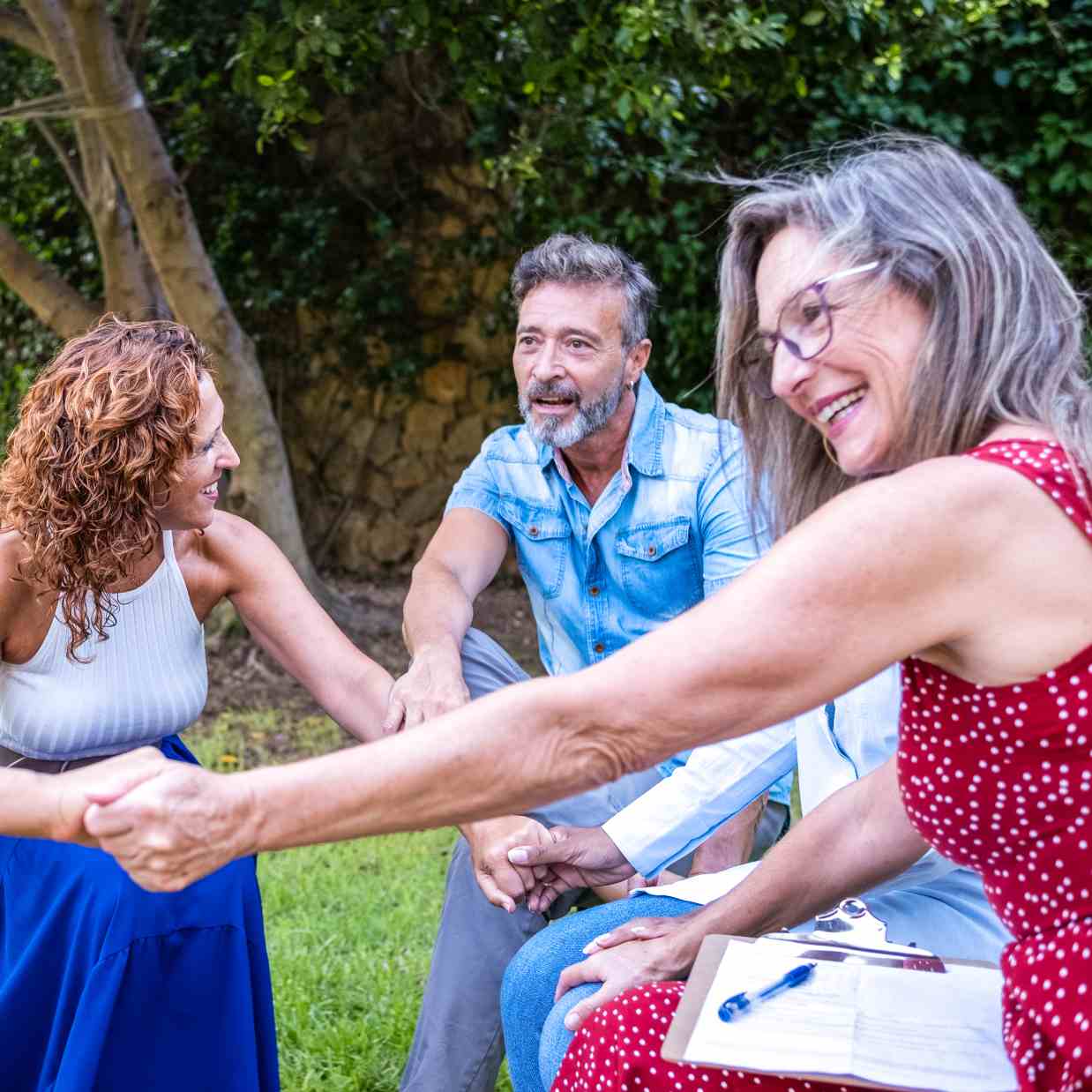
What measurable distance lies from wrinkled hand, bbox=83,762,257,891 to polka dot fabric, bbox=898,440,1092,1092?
770 mm

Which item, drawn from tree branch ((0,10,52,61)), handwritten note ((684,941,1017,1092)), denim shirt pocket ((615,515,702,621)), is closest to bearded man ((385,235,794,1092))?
denim shirt pocket ((615,515,702,621))

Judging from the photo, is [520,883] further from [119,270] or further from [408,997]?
[119,270]

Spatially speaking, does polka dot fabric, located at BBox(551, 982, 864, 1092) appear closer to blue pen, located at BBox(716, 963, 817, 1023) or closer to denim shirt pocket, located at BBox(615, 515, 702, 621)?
blue pen, located at BBox(716, 963, 817, 1023)

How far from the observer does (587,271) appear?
3.22 metres

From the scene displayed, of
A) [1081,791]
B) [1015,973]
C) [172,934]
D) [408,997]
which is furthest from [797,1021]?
[408,997]

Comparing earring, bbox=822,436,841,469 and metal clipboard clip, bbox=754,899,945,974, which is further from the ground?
earring, bbox=822,436,841,469

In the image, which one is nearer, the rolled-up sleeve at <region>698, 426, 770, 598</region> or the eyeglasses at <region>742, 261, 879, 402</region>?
the eyeglasses at <region>742, 261, 879, 402</region>

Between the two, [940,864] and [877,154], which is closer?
[877,154]

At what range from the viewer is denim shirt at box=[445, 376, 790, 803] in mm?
3047

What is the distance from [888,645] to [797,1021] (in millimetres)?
494

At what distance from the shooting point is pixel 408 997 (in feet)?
11.6

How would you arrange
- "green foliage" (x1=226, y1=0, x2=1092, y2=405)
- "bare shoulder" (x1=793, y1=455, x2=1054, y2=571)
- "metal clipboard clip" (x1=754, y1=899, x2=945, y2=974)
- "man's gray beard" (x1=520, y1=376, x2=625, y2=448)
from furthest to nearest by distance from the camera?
"green foliage" (x1=226, y1=0, x2=1092, y2=405) → "man's gray beard" (x1=520, y1=376, x2=625, y2=448) → "metal clipboard clip" (x1=754, y1=899, x2=945, y2=974) → "bare shoulder" (x1=793, y1=455, x2=1054, y2=571)

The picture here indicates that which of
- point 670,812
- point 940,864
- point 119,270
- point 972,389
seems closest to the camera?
point 972,389

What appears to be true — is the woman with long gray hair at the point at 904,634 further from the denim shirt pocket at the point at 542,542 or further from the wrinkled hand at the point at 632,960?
the denim shirt pocket at the point at 542,542
